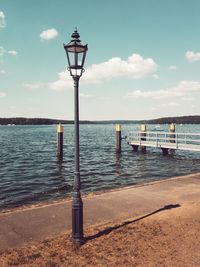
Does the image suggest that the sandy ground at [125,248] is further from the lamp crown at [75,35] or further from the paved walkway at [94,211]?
the lamp crown at [75,35]

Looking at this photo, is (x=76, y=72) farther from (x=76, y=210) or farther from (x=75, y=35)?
(x=76, y=210)

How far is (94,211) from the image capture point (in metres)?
7.89

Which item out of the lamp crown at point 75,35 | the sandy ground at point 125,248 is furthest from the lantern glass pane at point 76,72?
the sandy ground at point 125,248

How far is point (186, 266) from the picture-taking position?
16.3ft

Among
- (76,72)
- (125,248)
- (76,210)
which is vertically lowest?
(125,248)

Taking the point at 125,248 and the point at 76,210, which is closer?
the point at 125,248

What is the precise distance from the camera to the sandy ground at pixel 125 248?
5137 mm

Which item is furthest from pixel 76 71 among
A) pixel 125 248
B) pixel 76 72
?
pixel 125 248

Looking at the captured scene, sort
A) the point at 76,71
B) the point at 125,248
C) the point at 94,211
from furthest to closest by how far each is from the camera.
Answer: the point at 94,211, the point at 76,71, the point at 125,248

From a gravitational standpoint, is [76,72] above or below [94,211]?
above

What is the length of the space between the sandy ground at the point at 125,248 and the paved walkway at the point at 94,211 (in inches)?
16.2

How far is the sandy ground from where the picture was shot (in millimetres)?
5137

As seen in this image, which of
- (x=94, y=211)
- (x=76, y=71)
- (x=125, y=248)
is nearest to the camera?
(x=125, y=248)

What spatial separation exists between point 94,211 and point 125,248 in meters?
2.34
